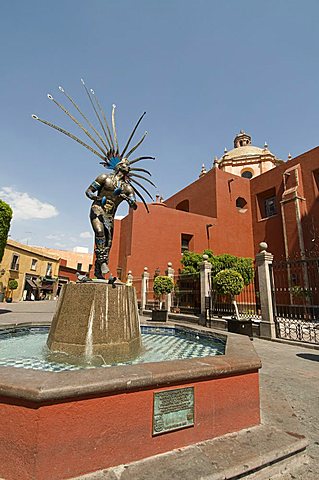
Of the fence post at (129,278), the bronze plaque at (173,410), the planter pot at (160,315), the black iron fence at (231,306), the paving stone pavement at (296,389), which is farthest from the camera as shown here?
the fence post at (129,278)

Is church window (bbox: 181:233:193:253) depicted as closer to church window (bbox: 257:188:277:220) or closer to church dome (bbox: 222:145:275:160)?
church window (bbox: 257:188:277:220)

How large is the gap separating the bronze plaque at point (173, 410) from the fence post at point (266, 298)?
7.87 metres

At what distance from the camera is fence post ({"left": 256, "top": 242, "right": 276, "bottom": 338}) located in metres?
8.99

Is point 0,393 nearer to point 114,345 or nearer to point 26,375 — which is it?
point 26,375

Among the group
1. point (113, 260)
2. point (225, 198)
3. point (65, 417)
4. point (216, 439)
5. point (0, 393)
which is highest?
point (225, 198)

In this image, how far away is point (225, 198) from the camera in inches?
981

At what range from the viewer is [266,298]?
917cm

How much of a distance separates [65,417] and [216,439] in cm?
141

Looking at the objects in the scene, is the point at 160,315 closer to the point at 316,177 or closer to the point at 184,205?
the point at 316,177

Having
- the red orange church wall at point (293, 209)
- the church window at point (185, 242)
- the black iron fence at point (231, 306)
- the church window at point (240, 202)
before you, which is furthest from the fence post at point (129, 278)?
the church window at point (240, 202)

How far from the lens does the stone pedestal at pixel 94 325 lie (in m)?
3.78

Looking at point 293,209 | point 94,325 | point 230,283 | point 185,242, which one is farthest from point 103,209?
point 293,209

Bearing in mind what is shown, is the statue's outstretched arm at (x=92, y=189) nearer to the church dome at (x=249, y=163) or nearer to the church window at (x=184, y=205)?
the church window at (x=184, y=205)

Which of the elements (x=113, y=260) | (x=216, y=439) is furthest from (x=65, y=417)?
(x=113, y=260)
